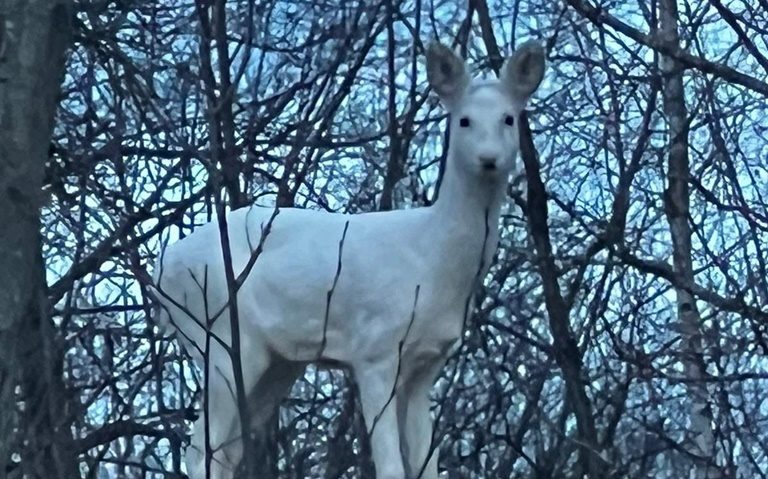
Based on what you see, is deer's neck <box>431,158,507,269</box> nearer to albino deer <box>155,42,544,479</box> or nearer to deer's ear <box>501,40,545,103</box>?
albino deer <box>155,42,544,479</box>

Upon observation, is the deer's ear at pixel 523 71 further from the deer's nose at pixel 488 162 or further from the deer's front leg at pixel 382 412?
the deer's front leg at pixel 382 412

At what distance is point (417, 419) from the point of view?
434cm

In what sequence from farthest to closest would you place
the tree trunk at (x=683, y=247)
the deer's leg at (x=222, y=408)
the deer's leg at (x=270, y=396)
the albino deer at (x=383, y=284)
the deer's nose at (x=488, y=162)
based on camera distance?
the tree trunk at (x=683, y=247) → the deer's leg at (x=270, y=396) → the deer's leg at (x=222, y=408) → the albino deer at (x=383, y=284) → the deer's nose at (x=488, y=162)

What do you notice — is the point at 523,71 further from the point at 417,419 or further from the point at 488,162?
the point at 417,419

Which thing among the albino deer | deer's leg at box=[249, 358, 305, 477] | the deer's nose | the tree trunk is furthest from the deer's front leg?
the tree trunk

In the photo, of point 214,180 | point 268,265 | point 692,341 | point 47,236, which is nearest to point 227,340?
point 268,265

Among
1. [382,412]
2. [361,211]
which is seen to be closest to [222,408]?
[382,412]

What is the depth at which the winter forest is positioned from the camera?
4.39m

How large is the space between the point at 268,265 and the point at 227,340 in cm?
21

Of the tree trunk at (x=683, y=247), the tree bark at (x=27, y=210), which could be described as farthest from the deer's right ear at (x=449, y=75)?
the tree trunk at (x=683, y=247)

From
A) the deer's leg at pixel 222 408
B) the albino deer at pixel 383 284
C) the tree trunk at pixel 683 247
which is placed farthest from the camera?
the tree trunk at pixel 683 247

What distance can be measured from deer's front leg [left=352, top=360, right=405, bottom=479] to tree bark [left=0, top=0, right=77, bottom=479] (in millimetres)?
701

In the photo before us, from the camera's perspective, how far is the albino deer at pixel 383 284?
421 cm

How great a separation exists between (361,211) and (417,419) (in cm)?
284
